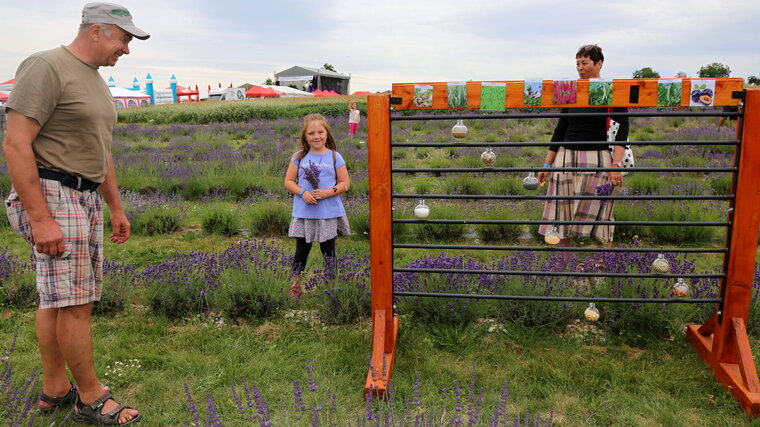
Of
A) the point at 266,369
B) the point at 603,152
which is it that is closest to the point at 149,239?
the point at 266,369

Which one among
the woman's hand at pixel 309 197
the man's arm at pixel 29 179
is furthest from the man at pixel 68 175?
the woman's hand at pixel 309 197

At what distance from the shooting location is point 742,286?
332 centimetres

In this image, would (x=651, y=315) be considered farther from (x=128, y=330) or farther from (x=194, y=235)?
(x=194, y=235)

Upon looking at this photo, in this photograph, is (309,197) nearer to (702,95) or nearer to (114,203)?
(114,203)

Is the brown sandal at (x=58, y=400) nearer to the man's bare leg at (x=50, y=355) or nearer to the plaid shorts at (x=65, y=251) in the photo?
the man's bare leg at (x=50, y=355)

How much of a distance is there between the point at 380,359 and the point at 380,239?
0.70 metres

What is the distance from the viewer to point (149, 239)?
23.0 ft

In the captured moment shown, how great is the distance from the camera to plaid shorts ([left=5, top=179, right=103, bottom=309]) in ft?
8.83

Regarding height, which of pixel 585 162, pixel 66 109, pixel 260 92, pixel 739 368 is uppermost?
pixel 260 92

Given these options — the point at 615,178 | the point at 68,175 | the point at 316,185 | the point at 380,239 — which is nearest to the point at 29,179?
the point at 68,175

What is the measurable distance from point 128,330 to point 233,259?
0.98 metres

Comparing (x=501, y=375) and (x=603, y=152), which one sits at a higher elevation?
(x=603, y=152)

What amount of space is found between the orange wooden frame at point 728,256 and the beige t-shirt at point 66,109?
4.45ft

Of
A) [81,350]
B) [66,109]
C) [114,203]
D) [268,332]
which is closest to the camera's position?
[66,109]
